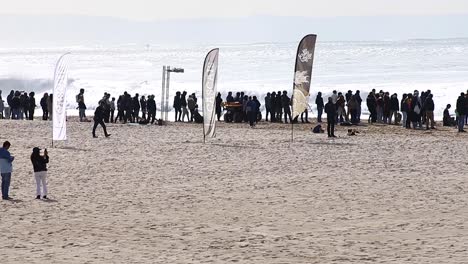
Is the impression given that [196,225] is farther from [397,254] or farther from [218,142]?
[218,142]

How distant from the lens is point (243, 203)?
19.6 m

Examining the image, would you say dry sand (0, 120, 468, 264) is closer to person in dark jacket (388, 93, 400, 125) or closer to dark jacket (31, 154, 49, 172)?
dark jacket (31, 154, 49, 172)

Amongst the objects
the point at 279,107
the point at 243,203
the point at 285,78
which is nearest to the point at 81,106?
the point at 279,107

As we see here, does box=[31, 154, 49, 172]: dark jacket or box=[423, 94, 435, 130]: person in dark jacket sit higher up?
box=[423, 94, 435, 130]: person in dark jacket

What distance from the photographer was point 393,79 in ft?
291

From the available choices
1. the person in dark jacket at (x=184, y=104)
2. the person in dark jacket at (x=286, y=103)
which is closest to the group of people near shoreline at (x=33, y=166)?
the person in dark jacket at (x=286, y=103)

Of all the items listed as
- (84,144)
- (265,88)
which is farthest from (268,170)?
(265,88)

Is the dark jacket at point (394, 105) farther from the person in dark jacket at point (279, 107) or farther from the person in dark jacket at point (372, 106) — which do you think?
the person in dark jacket at point (279, 107)

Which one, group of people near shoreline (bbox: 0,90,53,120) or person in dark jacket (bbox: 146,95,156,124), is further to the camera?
group of people near shoreline (bbox: 0,90,53,120)

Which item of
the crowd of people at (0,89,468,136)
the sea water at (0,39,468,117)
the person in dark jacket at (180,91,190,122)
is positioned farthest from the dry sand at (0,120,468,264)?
the sea water at (0,39,468,117)

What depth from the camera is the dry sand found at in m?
15.1

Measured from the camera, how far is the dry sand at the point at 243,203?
15.1 m

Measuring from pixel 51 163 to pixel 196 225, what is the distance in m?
9.48

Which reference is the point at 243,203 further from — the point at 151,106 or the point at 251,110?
the point at 151,106
